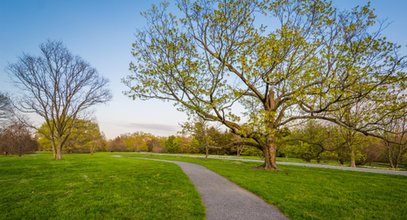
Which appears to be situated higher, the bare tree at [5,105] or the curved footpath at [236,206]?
the bare tree at [5,105]

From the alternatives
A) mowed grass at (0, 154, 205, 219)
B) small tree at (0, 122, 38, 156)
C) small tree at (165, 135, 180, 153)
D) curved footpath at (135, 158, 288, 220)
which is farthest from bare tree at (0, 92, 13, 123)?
small tree at (165, 135, 180, 153)

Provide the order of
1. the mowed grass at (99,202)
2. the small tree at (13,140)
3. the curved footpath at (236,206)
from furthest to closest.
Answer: the small tree at (13,140), the curved footpath at (236,206), the mowed grass at (99,202)

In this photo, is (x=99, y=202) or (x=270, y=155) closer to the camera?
(x=99, y=202)

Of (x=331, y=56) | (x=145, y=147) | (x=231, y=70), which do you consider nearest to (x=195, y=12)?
(x=231, y=70)

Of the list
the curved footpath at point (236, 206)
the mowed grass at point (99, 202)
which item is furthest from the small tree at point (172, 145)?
the curved footpath at point (236, 206)

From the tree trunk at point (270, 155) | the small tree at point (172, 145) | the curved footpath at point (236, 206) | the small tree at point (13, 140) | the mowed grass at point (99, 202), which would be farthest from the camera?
the small tree at point (172, 145)

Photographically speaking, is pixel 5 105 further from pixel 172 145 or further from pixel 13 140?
pixel 172 145

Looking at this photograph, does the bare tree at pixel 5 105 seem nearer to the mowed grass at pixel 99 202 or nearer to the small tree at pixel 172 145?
the mowed grass at pixel 99 202

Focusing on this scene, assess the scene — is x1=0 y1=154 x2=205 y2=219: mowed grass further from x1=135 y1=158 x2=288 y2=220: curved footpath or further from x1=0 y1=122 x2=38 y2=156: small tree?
x1=0 y1=122 x2=38 y2=156: small tree

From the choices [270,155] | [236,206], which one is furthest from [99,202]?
[270,155]

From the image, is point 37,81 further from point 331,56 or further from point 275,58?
point 331,56

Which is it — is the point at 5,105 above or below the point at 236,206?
above

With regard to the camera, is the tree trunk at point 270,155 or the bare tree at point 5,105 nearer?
the tree trunk at point 270,155

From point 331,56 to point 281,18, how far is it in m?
4.14
